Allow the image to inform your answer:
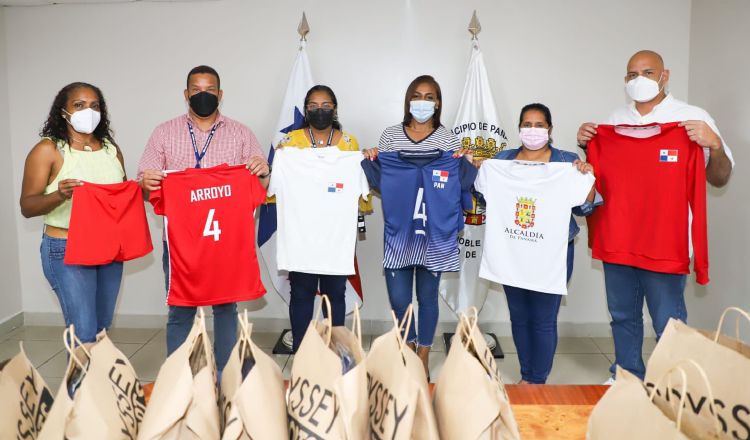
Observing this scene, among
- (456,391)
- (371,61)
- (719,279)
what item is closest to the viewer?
(456,391)

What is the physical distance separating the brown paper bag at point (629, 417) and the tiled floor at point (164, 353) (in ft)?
8.39

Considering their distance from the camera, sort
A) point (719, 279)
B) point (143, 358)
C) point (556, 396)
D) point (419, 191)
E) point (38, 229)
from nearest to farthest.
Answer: point (556, 396) < point (419, 191) < point (719, 279) < point (143, 358) < point (38, 229)

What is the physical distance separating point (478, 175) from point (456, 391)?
6.86ft

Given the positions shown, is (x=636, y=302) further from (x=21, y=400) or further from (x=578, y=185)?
(x=21, y=400)

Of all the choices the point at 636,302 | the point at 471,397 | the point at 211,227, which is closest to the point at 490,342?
the point at 636,302

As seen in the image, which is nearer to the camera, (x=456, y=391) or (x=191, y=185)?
(x=456, y=391)

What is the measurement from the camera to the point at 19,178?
Answer: 174 inches

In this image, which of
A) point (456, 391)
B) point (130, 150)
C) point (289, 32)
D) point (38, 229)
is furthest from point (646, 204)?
point (38, 229)

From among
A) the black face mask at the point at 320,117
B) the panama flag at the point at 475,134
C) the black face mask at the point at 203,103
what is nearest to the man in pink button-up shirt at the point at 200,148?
the black face mask at the point at 203,103

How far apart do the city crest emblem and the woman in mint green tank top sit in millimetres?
2138

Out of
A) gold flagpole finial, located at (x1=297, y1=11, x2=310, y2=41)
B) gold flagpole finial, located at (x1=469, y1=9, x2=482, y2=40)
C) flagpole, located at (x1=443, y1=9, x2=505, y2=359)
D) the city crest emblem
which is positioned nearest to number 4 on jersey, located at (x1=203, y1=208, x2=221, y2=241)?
the city crest emblem

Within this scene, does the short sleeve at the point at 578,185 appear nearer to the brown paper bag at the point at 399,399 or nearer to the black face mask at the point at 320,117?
the black face mask at the point at 320,117

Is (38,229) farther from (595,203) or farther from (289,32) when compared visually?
(595,203)

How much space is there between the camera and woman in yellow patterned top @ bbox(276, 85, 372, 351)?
324 centimetres
